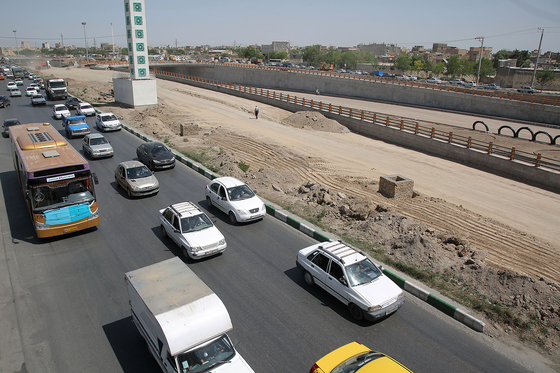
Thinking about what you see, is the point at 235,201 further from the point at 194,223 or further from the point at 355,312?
the point at 355,312

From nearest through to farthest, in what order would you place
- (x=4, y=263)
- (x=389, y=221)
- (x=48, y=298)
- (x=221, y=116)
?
(x=48, y=298) < (x=4, y=263) < (x=389, y=221) < (x=221, y=116)

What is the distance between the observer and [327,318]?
870 cm

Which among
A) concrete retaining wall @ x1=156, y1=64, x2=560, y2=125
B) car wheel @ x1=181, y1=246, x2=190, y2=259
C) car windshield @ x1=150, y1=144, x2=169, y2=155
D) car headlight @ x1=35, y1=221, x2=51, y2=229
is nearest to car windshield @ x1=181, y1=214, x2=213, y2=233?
car wheel @ x1=181, y1=246, x2=190, y2=259

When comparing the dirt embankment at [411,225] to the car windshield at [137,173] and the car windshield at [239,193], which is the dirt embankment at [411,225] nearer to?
the car windshield at [239,193]

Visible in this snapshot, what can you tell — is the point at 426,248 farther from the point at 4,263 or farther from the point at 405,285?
the point at 4,263

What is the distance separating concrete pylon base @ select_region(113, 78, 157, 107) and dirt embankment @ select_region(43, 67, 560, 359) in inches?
340

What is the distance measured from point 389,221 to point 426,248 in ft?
6.68

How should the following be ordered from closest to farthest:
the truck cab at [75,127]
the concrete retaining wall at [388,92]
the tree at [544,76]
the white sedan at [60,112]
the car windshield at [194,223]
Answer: the car windshield at [194,223] → the truck cab at [75,127] → the white sedan at [60,112] → the concrete retaining wall at [388,92] → the tree at [544,76]

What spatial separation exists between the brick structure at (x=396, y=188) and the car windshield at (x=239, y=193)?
6.86 metres

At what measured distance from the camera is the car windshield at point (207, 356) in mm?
5980

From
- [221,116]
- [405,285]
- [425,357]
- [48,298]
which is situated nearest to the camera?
[425,357]

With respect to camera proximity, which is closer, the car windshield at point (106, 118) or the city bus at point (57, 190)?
the city bus at point (57, 190)

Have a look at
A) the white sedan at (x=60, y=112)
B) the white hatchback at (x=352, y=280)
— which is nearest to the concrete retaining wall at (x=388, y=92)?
the white hatchback at (x=352, y=280)

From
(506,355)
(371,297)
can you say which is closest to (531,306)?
(506,355)
